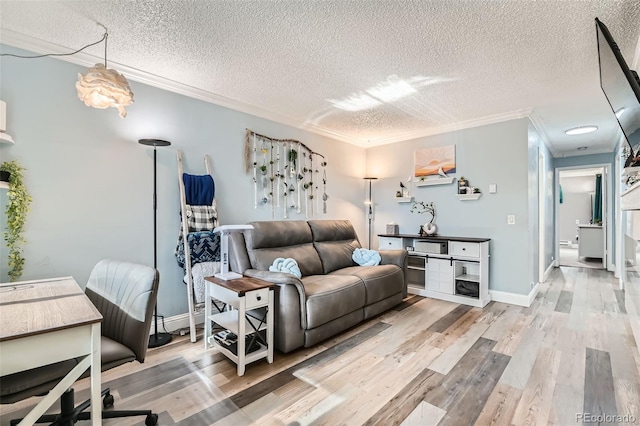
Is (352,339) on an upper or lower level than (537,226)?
lower

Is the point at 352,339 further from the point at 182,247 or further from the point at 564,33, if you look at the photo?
the point at 564,33

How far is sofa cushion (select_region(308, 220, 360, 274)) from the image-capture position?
3508mm

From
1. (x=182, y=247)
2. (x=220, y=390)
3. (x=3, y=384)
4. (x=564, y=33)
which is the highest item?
(x=564, y=33)

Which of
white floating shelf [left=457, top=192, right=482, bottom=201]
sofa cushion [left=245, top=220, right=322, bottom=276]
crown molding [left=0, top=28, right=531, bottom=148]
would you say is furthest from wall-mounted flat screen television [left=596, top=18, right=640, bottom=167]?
sofa cushion [left=245, top=220, right=322, bottom=276]

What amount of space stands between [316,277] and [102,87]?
7.45 ft

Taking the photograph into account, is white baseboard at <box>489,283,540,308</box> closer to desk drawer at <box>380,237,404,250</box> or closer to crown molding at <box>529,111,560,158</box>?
desk drawer at <box>380,237,404,250</box>

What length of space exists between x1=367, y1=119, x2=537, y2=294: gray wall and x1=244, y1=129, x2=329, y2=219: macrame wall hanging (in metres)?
1.44

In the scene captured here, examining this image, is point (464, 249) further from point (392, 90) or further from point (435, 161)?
point (392, 90)

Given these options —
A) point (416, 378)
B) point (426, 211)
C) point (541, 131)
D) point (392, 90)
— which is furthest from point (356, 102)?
point (541, 131)

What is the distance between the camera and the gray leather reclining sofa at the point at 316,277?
2393 millimetres

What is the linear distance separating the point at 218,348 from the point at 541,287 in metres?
4.57

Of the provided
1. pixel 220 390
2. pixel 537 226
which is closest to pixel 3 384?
pixel 220 390

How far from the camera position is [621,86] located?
1.83 metres

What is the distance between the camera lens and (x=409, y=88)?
2963mm
